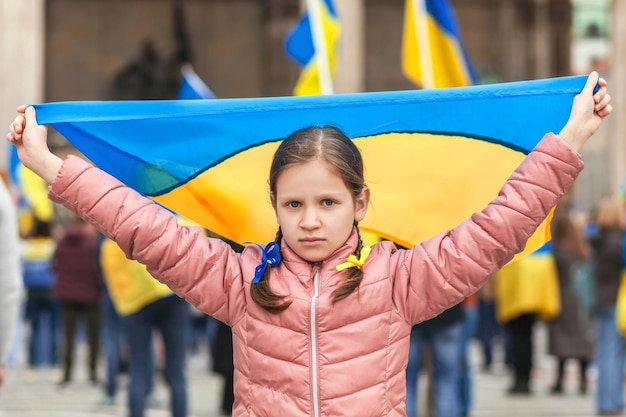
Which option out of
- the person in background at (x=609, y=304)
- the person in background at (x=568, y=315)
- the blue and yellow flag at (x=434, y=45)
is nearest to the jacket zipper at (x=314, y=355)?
the blue and yellow flag at (x=434, y=45)

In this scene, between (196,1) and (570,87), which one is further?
(196,1)

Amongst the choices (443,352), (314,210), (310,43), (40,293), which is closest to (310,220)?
(314,210)

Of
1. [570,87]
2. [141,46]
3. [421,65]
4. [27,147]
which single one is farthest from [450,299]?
[141,46]

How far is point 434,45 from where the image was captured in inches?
449

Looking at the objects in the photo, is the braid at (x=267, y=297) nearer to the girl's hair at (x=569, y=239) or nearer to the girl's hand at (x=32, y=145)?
the girl's hand at (x=32, y=145)

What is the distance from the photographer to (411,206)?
4066 mm

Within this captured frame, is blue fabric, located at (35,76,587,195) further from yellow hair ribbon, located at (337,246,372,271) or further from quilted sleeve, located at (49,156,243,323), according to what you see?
yellow hair ribbon, located at (337,246,372,271)

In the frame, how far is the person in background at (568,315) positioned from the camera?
12.9m

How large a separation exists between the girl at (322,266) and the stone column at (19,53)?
21.8m

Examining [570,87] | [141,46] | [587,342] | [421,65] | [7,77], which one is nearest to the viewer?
[570,87]

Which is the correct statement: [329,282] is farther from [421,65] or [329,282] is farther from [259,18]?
[259,18]

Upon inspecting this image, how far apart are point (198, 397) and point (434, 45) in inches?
152

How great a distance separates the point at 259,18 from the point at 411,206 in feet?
Result: 87.7

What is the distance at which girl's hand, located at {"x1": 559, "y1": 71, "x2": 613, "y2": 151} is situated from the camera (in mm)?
3418
